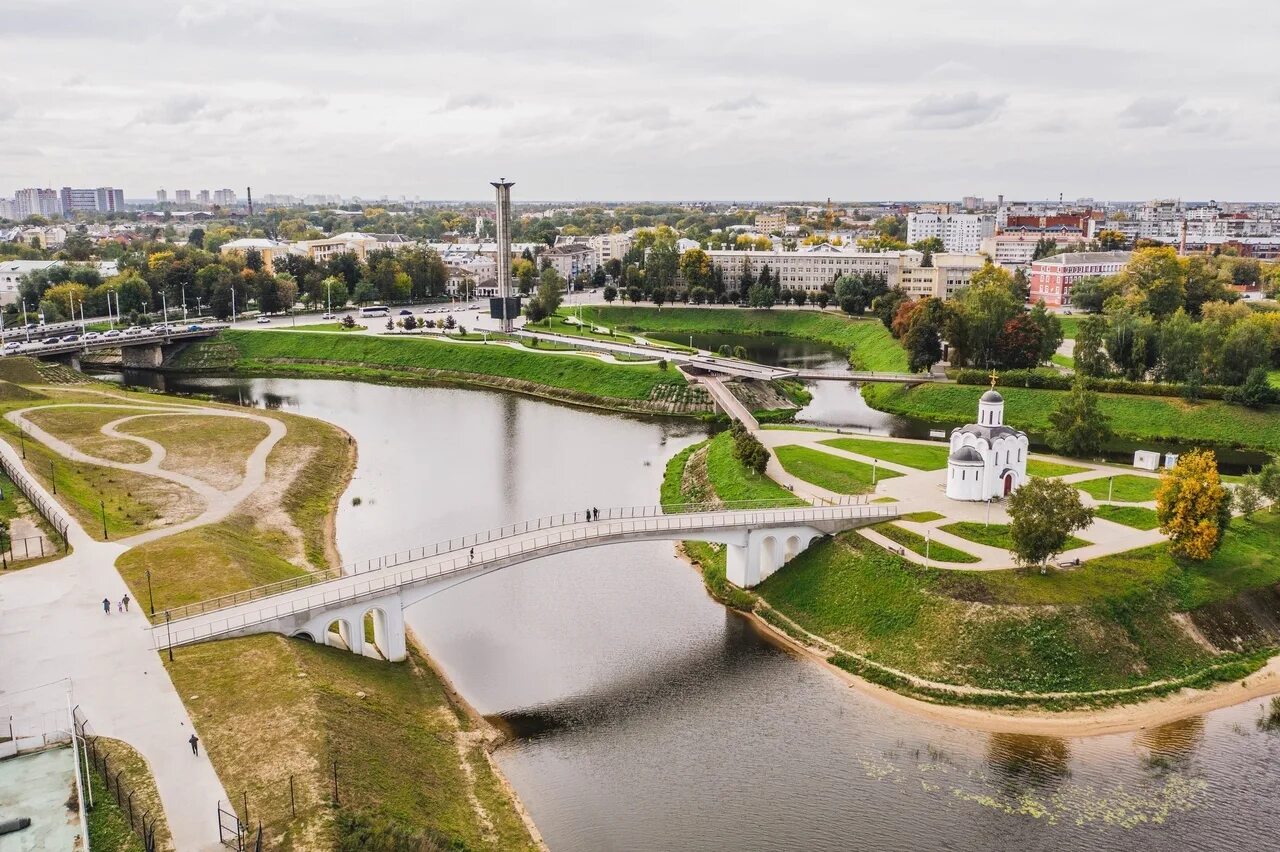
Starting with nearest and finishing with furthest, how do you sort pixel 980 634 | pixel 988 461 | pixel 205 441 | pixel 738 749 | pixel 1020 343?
pixel 738 749 < pixel 980 634 < pixel 988 461 < pixel 205 441 < pixel 1020 343

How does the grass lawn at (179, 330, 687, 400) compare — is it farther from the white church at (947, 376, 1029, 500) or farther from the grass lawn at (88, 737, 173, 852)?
the grass lawn at (88, 737, 173, 852)

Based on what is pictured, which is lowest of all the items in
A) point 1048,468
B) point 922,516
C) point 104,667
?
point 104,667

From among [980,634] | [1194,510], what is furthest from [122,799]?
[1194,510]

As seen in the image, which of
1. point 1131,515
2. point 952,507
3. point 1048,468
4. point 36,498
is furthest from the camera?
point 1048,468

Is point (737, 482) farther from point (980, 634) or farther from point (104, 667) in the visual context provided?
point (104, 667)

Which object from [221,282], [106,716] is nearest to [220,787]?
[106,716]

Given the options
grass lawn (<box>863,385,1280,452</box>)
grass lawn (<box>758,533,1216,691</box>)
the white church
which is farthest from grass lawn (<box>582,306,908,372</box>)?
grass lawn (<box>758,533,1216,691</box>)

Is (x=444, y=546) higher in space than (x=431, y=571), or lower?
lower
